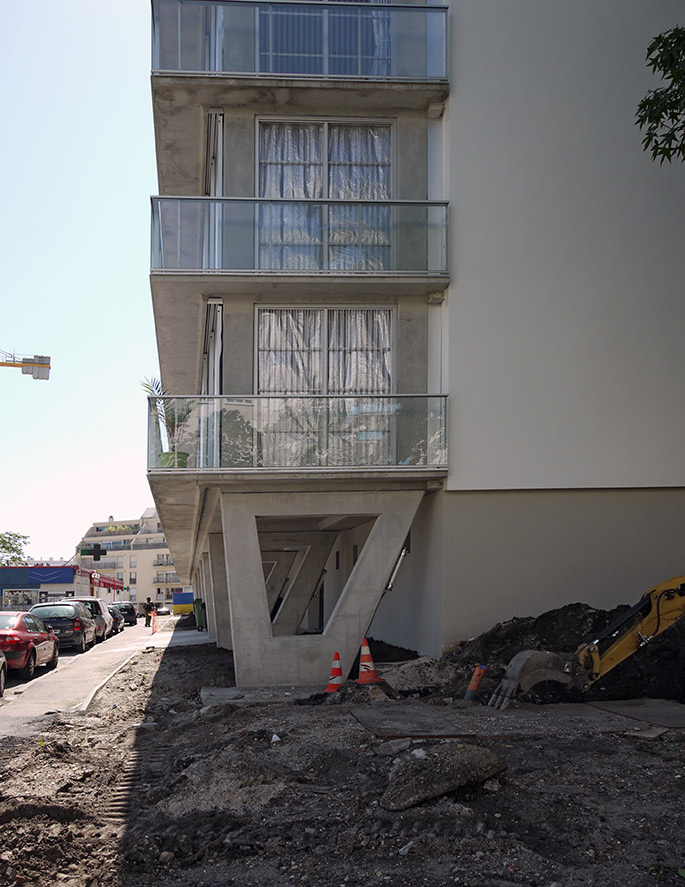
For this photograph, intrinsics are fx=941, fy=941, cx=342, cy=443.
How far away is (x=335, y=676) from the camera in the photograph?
46.6 ft

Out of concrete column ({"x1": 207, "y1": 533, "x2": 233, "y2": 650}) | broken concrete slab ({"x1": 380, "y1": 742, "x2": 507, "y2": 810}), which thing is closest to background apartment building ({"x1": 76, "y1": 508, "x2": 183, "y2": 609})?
concrete column ({"x1": 207, "y1": 533, "x2": 233, "y2": 650})

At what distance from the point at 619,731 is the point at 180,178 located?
14279mm

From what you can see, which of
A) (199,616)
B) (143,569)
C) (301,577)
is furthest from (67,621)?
(143,569)

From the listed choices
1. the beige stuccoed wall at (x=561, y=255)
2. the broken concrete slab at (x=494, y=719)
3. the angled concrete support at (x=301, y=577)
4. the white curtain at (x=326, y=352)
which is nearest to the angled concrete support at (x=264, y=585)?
the beige stuccoed wall at (x=561, y=255)

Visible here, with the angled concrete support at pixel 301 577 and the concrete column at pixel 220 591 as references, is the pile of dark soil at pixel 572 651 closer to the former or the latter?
the angled concrete support at pixel 301 577

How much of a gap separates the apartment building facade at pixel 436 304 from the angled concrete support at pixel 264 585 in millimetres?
36

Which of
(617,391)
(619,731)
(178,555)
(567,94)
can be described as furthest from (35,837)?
(178,555)

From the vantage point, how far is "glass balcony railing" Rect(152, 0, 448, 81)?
15.9m

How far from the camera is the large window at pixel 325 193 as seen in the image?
15.8m

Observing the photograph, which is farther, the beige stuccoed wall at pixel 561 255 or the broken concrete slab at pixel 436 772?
the beige stuccoed wall at pixel 561 255

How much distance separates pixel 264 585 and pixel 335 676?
79.6 inches

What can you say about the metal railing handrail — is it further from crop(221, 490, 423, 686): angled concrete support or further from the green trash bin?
the green trash bin

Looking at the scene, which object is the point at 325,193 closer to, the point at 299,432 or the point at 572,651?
the point at 299,432

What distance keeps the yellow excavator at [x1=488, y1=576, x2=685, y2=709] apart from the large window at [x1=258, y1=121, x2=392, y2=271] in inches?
286
